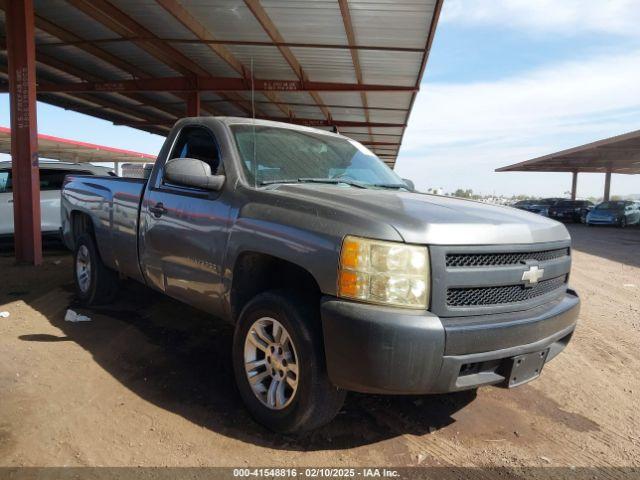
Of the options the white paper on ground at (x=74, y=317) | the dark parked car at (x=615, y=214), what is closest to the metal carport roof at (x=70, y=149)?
the white paper on ground at (x=74, y=317)

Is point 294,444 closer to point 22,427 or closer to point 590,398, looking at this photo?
point 22,427

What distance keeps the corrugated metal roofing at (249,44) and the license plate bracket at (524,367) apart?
7.06m

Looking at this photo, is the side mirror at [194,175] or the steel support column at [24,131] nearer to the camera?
the side mirror at [194,175]

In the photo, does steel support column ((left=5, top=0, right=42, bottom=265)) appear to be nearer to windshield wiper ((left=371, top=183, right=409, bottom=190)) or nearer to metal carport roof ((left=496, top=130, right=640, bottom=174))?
windshield wiper ((left=371, top=183, right=409, bottom=190))

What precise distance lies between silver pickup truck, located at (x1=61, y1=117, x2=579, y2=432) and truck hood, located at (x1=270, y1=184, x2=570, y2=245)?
0.01m

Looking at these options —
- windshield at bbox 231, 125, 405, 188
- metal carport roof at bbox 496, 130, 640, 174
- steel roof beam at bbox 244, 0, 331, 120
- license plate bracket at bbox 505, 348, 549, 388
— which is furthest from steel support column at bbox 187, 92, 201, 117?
metal carport roof at bbox 496, 130, 640, 174

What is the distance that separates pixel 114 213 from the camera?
4.59m

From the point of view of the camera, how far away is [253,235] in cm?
291

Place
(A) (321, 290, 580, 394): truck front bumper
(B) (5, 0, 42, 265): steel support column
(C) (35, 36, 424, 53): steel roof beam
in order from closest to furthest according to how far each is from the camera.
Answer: (A) (321, 290, 580, 394): truck front bumper → (B) (5, 0, 42, 265): steel support column → (C) (35, 36, 424, 53): steel roof beam

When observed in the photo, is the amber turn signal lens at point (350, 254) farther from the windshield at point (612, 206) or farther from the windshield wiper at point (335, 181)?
the windshield at point (612, 206)

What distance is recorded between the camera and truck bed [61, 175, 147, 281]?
4273 millimetres

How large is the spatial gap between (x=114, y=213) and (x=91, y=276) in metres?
1.01

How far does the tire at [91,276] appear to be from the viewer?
16.8ft

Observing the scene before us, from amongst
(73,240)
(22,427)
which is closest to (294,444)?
(22,427)
